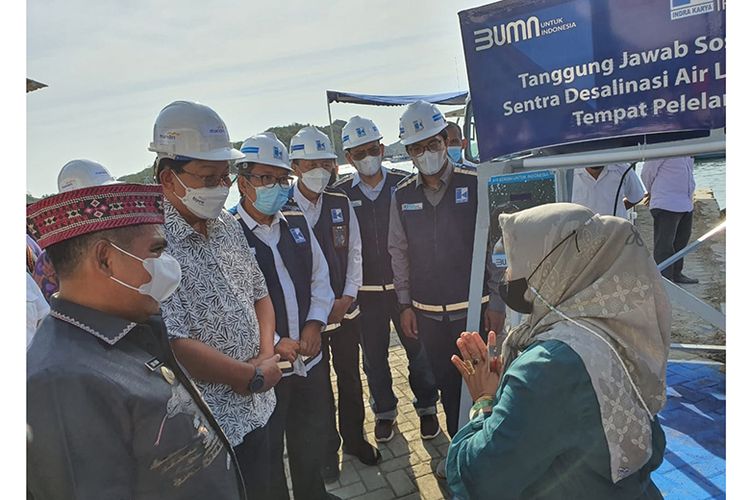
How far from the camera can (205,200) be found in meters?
2.03

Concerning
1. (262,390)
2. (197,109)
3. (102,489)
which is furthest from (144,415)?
(197,109)

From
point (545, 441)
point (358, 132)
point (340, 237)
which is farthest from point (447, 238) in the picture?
point (545, 441)

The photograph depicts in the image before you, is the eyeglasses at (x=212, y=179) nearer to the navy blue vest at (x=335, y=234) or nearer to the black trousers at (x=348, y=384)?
the navy blue vest at (x=335, y=234)

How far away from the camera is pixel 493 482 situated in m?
1.29

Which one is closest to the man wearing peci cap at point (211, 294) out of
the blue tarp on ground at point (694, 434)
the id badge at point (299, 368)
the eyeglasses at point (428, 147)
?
the id badge at point (299, 368)

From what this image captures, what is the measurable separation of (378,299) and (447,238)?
0.86 m

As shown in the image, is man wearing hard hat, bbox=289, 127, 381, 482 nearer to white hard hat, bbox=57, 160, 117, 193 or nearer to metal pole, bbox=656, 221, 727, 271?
metal pole, bbox=656, 221, 727, 271

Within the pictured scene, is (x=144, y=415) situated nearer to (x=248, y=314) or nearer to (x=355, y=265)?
(x=248, y=314)

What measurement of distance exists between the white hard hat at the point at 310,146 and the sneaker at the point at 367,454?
79.9 inches

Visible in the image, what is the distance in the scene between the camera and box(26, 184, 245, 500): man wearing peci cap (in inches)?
43.8

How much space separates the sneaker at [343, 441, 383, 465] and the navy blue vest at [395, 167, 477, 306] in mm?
1086

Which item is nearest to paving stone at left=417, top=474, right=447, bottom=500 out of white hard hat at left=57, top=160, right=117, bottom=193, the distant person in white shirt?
white hard hat at left=57, top=160, right=117, bottom=193

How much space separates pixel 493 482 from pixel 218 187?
1.53 m

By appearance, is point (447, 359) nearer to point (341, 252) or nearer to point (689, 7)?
point (341, 252)
